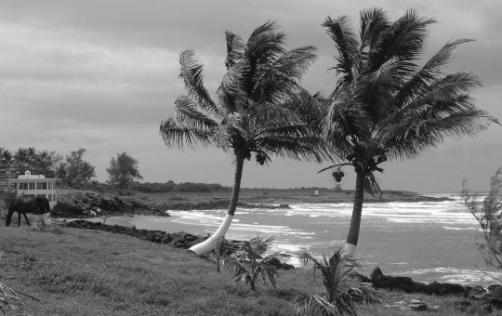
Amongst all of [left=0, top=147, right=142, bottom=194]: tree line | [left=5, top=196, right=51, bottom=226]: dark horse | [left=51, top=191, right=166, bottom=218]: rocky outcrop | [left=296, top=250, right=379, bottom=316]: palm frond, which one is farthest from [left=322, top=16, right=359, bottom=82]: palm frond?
[left=0, top=147, right=142, bottom=194]: tree line

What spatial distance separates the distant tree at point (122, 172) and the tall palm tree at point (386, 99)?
7977 cm

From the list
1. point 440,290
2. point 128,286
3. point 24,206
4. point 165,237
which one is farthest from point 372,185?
point 24,206

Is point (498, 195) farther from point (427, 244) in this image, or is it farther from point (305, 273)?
point (427, 244)

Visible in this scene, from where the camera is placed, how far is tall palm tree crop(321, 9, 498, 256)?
1485 cm

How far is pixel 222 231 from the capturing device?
59.9 feet

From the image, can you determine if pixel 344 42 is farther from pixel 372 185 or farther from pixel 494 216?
pixel 494 216

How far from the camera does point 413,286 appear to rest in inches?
588

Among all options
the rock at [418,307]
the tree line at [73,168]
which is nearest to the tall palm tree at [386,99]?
the rock at [418,307]

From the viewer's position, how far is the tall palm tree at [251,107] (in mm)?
17109

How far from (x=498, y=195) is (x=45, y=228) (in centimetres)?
1421

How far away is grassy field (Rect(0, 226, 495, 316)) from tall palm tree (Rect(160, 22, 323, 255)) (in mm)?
4020

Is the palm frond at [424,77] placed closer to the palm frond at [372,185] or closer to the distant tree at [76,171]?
the palm frond at [372,185]

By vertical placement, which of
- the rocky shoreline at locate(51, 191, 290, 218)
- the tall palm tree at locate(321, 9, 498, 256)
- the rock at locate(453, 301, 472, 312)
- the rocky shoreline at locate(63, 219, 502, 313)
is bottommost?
the rock at locate(453, 301, 472, 312)

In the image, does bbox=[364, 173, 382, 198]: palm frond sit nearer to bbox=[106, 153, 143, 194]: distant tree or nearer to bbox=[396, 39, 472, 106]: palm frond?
bbox=[396, 39, 472, 106]: palm frond
